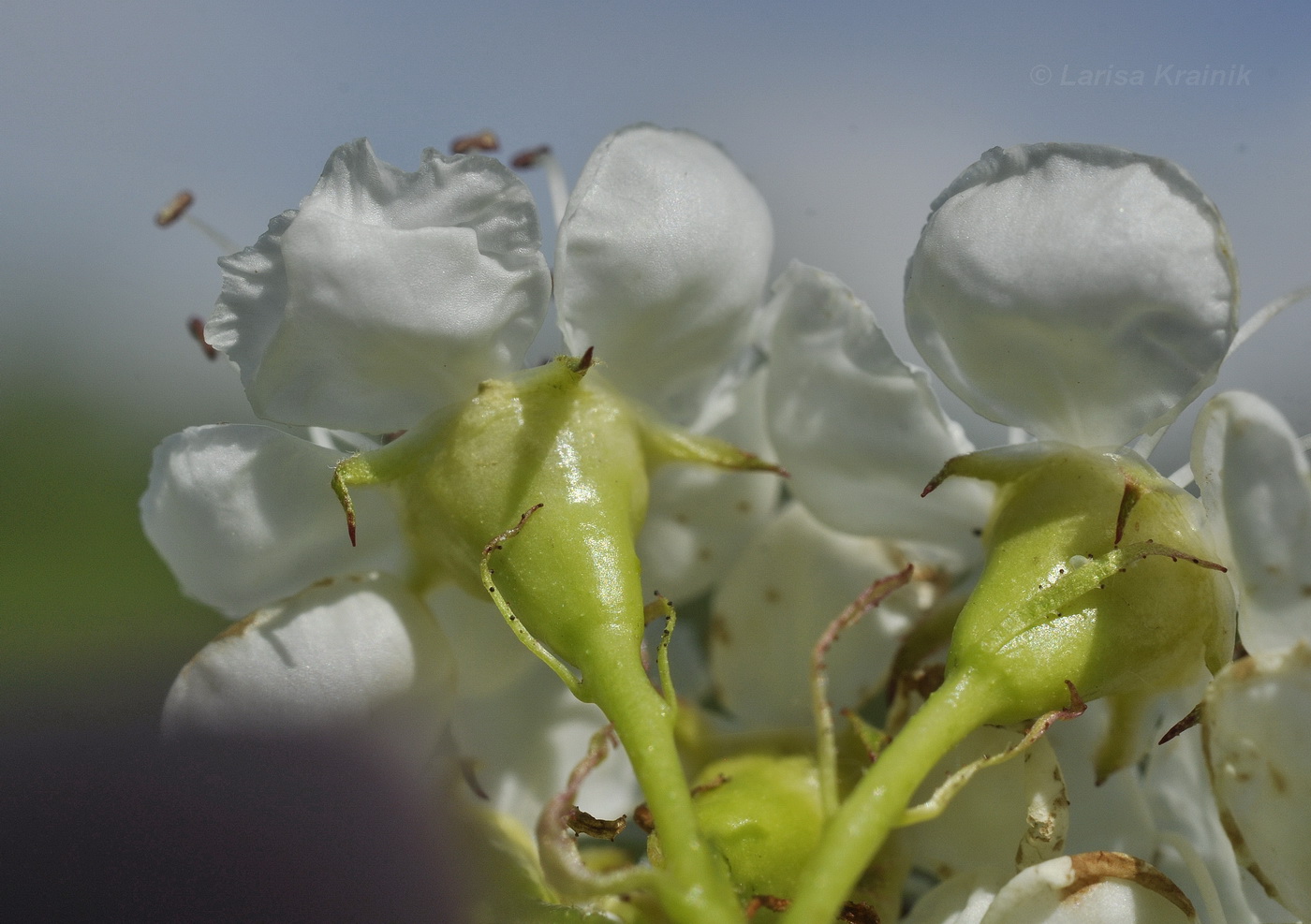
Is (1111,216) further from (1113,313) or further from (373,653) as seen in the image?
(373,653)

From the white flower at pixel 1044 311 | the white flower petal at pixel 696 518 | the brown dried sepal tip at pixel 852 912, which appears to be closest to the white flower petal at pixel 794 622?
the white flower petal at pixel 696 518

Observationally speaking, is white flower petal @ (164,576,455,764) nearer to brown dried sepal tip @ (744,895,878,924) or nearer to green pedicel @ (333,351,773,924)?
green pedicel @ (333,351,773,924)

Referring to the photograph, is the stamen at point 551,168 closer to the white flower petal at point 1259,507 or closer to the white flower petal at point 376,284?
the white flower petal at point 376,284

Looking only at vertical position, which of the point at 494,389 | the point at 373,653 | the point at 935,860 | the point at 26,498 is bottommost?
the point at 26,498

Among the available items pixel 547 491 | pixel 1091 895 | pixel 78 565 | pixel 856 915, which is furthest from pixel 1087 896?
pixel 78 565

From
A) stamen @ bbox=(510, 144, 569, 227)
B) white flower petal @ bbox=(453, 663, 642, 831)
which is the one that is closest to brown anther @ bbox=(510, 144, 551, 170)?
stamen @ bbox=(510, 144, 569, 227)

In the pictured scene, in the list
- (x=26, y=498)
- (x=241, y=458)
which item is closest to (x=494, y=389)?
(x=241, y=458)

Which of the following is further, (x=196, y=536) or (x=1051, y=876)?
(x=196, y=536)
